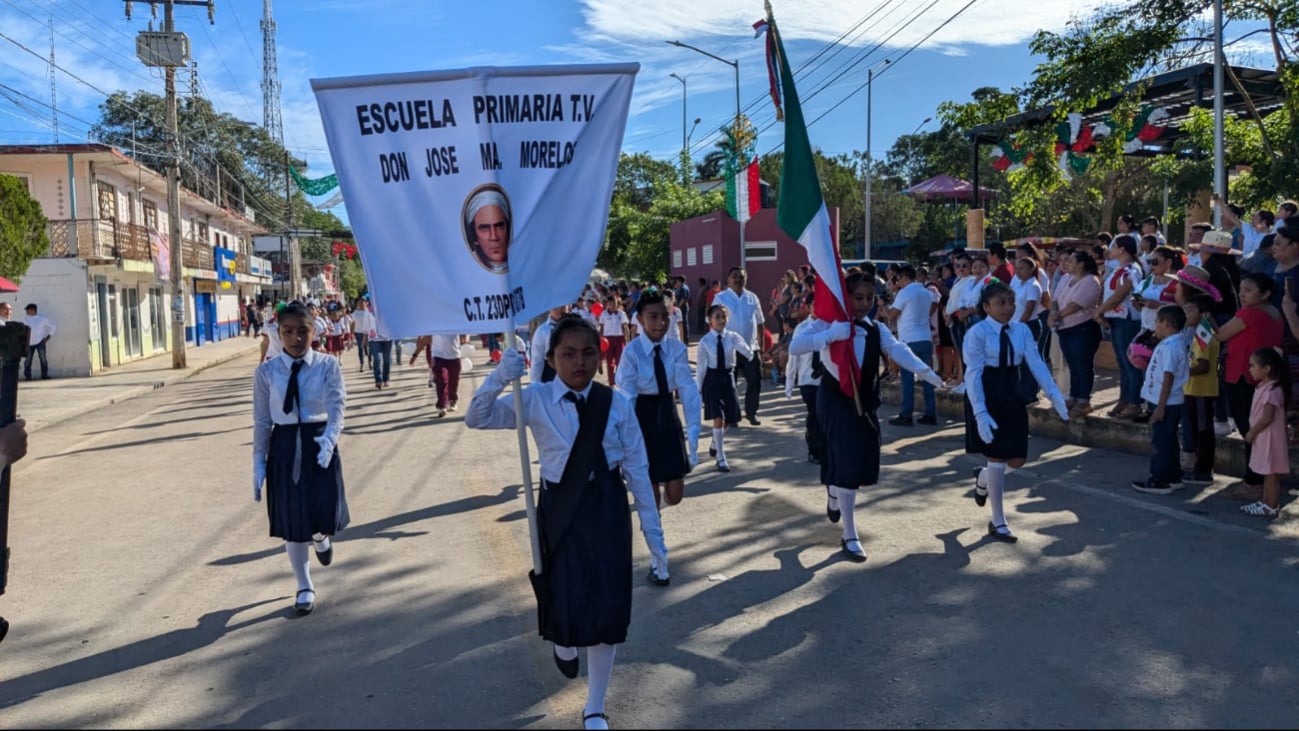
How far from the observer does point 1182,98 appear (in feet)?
59.3

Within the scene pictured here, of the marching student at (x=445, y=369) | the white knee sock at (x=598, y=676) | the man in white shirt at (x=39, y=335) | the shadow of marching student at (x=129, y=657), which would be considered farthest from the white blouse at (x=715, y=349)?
the man in white shirt at (x=39, y=335)

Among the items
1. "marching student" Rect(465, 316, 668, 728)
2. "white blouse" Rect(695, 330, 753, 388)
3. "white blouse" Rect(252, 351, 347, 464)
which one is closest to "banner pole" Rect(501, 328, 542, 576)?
"marching student" Rect(465, 316, 668, 728)

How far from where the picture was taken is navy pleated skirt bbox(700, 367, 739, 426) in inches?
352

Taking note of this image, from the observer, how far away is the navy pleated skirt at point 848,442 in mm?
6031

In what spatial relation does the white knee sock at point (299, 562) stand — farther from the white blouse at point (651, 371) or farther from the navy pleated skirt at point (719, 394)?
the navy pleated skirt at point (719, 394)

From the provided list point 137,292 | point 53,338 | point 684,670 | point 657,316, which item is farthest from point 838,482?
point 137,292

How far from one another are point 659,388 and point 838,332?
1.26 meters

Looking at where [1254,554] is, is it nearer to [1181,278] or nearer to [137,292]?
[1181,278]

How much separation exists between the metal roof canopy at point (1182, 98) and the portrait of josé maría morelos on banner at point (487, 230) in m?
11.7

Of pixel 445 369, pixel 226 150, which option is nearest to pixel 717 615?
pixel 445 369

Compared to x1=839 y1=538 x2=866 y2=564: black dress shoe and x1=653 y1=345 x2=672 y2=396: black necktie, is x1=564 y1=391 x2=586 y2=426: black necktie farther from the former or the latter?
x1=839 y1=538 x2=866 y2=564: black dress shoe

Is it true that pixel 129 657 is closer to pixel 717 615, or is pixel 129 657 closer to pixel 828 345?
pixel 717 615

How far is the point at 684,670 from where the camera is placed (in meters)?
4.33

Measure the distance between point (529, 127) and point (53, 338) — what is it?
85.8 ft
